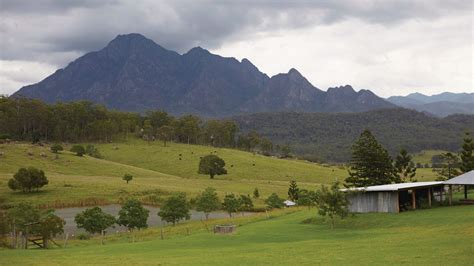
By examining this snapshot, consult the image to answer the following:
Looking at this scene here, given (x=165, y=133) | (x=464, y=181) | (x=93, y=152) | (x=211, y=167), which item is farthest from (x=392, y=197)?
(x=165, y=133)

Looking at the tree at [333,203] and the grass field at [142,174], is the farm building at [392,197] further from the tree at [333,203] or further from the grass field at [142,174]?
the grass field at [142,174]

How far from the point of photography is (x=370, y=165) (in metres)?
73.8

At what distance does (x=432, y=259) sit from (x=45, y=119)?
12981cm

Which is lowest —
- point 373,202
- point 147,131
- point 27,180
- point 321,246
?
point 321,246

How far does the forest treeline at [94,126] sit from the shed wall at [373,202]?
305ft

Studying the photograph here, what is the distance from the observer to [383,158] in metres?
73.6

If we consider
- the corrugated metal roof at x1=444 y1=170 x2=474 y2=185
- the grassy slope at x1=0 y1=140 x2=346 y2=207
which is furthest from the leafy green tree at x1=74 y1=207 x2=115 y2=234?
the corrugated metal roof at x1=444 y1=170 x2=474 y2=185

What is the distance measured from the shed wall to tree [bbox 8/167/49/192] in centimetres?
4648

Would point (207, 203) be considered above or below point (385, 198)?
below

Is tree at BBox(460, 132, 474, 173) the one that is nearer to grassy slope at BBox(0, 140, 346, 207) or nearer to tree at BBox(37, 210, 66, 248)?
grassy slope at BBox(0, 140, 346, 207)

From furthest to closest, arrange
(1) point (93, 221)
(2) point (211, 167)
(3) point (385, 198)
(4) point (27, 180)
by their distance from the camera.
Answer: (2) point (211, 167) → (4) point (27, 180) → (1) point (93, 221) → (3) point (385, 198)

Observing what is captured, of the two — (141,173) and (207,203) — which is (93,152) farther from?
(207,203)

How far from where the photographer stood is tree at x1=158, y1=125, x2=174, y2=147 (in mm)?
151000

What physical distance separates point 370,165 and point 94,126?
290 ft
